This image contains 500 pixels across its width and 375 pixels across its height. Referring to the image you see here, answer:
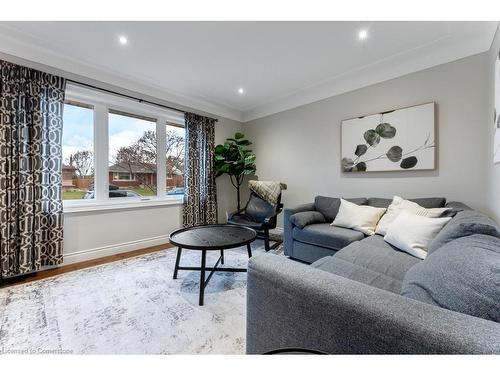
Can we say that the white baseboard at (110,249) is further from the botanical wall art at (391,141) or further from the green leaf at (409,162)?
the green leaf at (409,162)

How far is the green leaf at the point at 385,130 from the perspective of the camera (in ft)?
9.25

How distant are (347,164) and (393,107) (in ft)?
2.97

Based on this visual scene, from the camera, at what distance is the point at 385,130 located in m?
2.88

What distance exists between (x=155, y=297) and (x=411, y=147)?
3260 millimetres

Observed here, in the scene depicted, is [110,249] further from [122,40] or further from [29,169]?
[122,40]

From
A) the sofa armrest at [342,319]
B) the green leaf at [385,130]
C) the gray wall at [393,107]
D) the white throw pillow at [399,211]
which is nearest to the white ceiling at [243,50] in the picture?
the gray wall at [393,107]

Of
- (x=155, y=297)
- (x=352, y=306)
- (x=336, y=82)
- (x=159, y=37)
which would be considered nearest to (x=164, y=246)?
(x=155, y=297)

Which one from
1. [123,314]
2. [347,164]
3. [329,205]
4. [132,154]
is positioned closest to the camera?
[123,314]

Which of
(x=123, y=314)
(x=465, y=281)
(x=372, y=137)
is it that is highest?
(x=372, y=137)

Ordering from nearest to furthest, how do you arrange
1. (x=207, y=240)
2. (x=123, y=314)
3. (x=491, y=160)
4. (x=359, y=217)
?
(x=123, y=314) < (x=491, y=160) < (x=207, y=240) < (x=359, y=217)

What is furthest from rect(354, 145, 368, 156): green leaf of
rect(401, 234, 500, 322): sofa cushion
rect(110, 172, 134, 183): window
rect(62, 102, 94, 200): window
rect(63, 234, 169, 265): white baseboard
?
rect(62, 102, 94, 200): window

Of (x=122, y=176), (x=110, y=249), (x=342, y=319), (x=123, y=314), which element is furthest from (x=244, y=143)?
(x=342, y=319)

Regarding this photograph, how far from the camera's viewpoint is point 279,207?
3.64 m

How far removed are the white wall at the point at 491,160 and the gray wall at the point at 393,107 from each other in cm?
14
